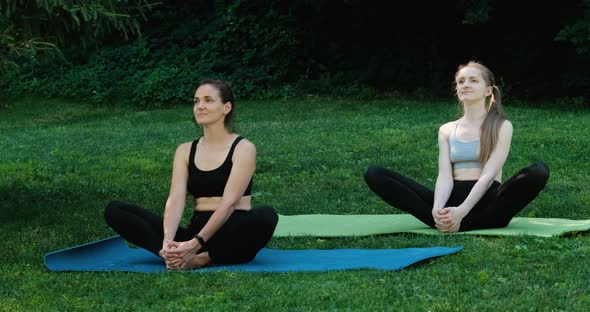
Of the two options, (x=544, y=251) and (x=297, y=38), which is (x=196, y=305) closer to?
(x=544, y=251)

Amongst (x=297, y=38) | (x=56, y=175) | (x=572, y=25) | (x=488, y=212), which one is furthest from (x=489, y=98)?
(x=297, y=38)

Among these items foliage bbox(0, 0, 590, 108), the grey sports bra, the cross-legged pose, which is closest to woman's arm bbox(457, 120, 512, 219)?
the cross-legged pose

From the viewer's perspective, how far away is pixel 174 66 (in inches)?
719

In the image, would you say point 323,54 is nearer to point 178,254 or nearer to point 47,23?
point 47,23

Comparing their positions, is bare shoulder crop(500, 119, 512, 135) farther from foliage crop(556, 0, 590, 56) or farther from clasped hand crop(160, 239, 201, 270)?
foliage crop(556, 0, 590, 56)

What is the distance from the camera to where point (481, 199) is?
20.7 ft

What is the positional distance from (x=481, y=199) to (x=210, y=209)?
5.86 feet

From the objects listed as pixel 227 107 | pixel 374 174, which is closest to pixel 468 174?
pixel 374 174

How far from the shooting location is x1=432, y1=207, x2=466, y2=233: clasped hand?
6188 millimetres

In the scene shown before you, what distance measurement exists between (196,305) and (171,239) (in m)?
0.99

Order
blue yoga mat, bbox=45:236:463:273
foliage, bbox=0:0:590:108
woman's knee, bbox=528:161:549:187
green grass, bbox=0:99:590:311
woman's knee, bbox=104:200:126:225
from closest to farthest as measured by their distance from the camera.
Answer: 1. green grass, bbox=0:99:590:311
2. blue yoga mat, bbox=45:236:463:273
3. woman's knee, bbox=104:200:126:225
4. woman's knee, bbox=528:161:549:187
5. foliage, bbox=0:0:590:108

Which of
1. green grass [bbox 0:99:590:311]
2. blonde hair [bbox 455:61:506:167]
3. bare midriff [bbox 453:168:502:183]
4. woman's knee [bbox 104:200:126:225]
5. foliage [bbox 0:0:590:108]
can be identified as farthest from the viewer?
foliage [bbox 0:0:590:108]

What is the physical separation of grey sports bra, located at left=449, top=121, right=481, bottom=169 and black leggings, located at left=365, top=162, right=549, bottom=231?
119 millimetres

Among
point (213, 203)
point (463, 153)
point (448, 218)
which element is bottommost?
point (448, 218)
